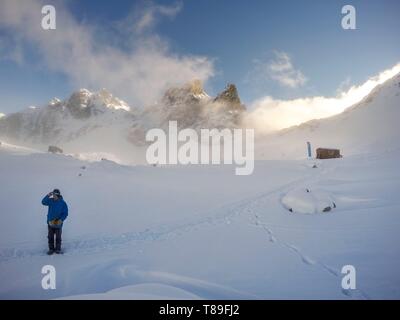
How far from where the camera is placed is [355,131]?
5675 cm

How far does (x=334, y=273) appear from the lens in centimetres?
564

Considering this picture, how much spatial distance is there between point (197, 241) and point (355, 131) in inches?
2260

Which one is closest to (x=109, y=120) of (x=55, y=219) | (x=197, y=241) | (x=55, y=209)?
(x=55, y=209)

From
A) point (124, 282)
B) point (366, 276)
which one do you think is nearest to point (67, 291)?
point (124, 282)

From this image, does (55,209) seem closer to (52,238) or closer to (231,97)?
(52,238)

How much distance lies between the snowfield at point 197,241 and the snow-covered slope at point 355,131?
3542 centimetres

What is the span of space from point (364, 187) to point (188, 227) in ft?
28.9

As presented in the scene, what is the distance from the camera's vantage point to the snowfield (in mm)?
5340

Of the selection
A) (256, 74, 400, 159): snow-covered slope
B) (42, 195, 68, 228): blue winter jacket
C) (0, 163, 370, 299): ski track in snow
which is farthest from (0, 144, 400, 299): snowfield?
(256, 74, 400, 159): snow-covered slope

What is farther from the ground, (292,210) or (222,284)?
(292,210)

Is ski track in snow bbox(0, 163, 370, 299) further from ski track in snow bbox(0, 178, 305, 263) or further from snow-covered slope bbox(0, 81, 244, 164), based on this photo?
snow-covered slope bbox(0, 81, 244, 164)

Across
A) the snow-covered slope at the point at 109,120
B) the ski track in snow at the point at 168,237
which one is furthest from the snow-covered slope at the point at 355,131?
the snow-covered slope at the point at 109,120
